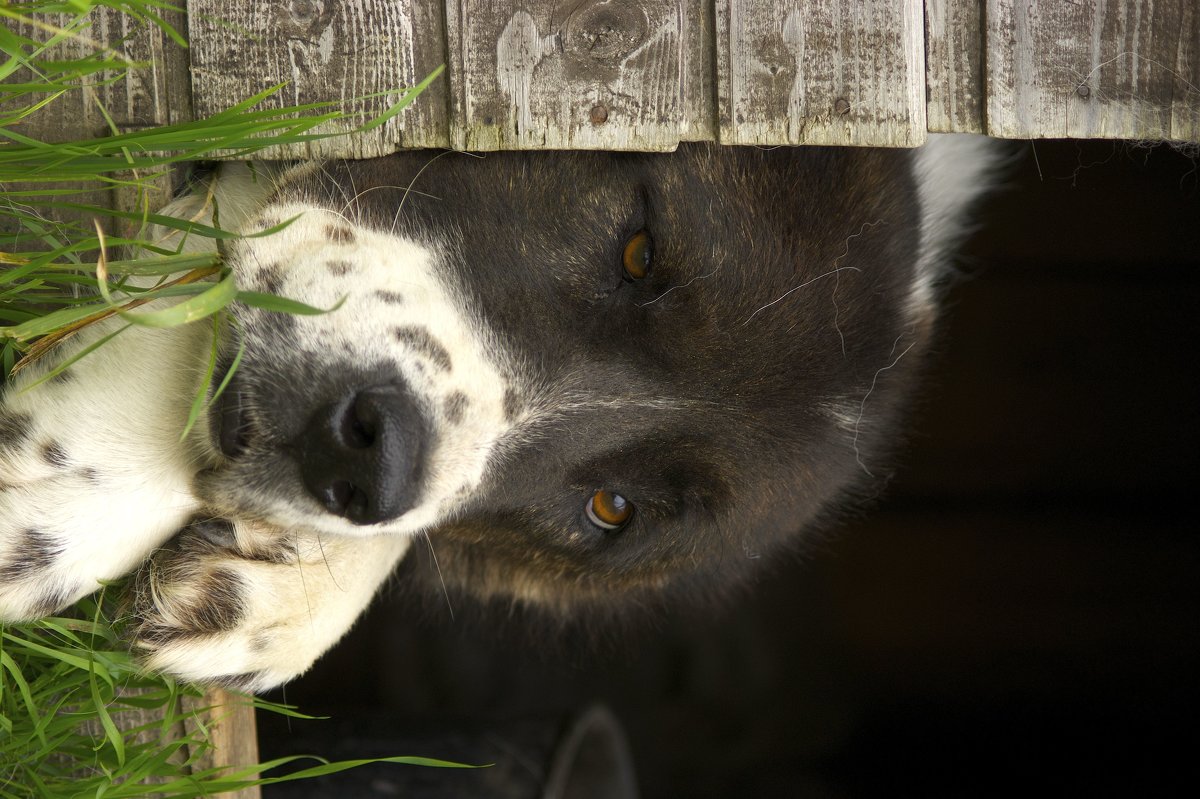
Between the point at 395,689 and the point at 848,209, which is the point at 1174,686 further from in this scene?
the point at 395,689

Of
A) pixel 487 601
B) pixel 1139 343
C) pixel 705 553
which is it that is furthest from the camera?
pixel 1139 343

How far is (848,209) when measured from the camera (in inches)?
95.7

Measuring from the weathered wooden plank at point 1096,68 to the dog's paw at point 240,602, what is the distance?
5.43ft

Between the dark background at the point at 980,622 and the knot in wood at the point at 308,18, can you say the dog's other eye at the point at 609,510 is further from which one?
the knot in wood at the point at 308,18

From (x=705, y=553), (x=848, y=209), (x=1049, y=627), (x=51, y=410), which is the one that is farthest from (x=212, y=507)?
(x=1049, y=627)

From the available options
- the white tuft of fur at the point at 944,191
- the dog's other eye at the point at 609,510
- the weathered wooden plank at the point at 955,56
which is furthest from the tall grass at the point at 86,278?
the white tuft of fur at the point at 944,191

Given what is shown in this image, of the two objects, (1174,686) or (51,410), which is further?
(1174,686)

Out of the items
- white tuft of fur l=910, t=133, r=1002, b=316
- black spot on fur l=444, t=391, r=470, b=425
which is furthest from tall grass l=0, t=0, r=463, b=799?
white tuft of fur l=910, t=133, r=1002, b=316

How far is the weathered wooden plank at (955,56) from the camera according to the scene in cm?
205

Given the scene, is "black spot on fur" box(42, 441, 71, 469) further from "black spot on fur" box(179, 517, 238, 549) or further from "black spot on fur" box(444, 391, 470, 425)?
"black spot on fur" box(444, 391, 470, 425)

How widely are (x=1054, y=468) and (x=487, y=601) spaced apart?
2.72m

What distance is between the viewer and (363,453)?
1.86 m

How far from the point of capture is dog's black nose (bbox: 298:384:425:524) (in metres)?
1.86

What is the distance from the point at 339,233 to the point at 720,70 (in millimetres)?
780
